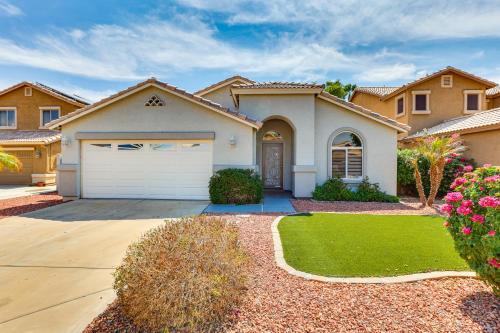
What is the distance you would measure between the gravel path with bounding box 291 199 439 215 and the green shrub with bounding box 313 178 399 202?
46 cm

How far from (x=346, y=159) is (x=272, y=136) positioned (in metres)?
→ 4.84

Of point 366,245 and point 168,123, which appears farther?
point 168,123

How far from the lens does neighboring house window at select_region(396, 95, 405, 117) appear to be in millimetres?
22406

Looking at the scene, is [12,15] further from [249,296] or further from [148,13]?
[249,296]

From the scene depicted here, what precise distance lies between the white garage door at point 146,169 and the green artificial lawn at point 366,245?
5650 mm

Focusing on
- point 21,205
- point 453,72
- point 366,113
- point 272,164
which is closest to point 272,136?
point 272,164

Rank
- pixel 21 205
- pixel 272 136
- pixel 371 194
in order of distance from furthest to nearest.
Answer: pixel 272 136 → pixel 371 194 → pixel 21 205

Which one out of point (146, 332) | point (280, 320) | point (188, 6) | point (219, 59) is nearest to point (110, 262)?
point (146, 332)

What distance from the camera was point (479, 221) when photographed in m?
3.98

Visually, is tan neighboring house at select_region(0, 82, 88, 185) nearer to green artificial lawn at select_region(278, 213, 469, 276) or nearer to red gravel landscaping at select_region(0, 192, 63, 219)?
red gravel landscaping at select_region(0, 192, 63, 219)

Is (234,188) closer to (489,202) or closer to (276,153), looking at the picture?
(276,153)

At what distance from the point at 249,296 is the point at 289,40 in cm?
1411

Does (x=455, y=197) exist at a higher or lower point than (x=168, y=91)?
lower

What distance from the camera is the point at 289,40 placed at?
15.3 m
